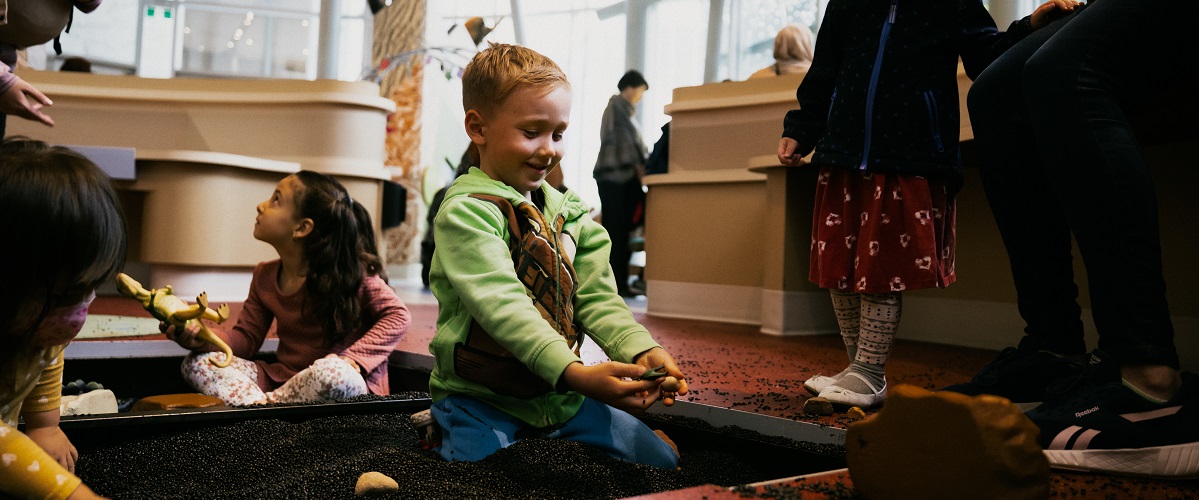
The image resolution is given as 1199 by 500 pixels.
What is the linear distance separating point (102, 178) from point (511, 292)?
1.75 ft

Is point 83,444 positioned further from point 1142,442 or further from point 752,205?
point 752,205

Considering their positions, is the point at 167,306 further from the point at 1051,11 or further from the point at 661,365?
the point at 1051,11

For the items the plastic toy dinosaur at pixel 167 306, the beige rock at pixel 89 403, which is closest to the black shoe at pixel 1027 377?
the plastic toy dinosaur at pixel 167 306

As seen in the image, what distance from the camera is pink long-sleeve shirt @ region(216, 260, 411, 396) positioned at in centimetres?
226

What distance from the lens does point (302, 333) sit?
90.4 inches

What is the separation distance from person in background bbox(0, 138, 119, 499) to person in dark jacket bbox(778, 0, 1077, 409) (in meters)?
1.20

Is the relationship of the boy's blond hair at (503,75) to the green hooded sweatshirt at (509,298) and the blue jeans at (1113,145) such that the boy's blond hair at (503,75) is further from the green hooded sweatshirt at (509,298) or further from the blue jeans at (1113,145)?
the blue jeans at (1113,145)

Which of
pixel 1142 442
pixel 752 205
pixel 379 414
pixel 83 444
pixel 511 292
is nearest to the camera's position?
pixel 1142 442

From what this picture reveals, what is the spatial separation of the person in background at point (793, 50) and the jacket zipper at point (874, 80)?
2690 mm

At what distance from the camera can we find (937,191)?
1708mm

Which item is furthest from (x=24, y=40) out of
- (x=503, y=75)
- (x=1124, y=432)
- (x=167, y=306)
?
(x=1124, y=432)

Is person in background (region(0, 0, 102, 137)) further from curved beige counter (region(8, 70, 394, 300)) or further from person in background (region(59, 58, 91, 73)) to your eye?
person in background (region(59, 58, 91, 73))

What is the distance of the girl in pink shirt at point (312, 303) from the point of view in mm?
2236

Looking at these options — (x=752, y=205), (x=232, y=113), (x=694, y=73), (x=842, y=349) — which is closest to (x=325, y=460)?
(x=842, y=349)
